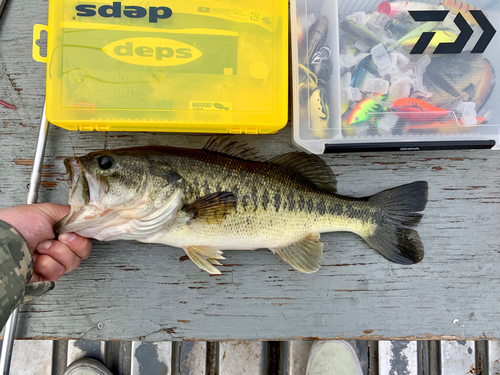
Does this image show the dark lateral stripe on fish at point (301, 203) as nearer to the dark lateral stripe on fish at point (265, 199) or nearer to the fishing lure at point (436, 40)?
the dark lateral stripe on fish at point (265, 199)

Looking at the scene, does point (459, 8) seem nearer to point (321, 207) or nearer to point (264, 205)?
point (321, 207)

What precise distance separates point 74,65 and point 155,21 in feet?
1.25

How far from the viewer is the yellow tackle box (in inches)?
48.6

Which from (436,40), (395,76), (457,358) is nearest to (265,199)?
(395,76)

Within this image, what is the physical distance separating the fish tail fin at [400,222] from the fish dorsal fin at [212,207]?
72 cm

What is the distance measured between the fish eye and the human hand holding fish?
1.22 ft

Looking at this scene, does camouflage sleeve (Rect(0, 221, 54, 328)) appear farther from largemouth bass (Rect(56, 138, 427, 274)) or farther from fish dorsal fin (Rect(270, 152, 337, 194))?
fish dorsal fin (Rect(270, 152, 337, 194))

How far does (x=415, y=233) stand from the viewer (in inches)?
59.8

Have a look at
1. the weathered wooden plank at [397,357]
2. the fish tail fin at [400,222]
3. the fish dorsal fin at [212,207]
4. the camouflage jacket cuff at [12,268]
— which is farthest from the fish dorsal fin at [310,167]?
the weathered wooden plank at [397,357]

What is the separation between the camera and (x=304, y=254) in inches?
58.3

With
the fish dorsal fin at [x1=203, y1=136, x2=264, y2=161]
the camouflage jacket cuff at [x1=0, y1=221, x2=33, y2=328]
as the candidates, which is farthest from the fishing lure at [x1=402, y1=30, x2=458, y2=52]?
Result: the camouflage jacket cuff at [x1=0, y1=221, x2=33, y2=328]

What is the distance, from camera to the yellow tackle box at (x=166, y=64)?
1235mm

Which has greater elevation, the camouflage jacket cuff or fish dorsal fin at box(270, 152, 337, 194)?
fish dorsal fin at box(270, 152, 337, 194)

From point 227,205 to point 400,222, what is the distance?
0.88 meters
